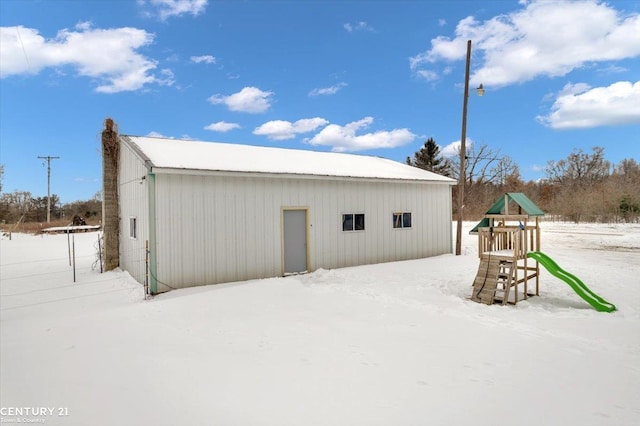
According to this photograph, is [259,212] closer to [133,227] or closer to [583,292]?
[133,227]

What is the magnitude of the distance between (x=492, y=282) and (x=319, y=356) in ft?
15.2

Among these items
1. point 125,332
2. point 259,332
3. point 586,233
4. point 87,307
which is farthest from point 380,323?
point 586,233

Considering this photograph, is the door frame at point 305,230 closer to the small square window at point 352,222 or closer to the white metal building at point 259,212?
the white metal building at point 259,212

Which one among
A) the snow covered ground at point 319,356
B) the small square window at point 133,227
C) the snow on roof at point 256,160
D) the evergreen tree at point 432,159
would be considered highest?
the evergreen tree at point 432,159

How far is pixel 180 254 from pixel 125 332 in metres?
3.19

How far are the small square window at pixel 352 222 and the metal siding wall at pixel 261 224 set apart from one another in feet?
0.52

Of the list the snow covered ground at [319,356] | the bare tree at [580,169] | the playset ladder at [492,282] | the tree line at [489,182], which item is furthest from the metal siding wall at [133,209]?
the bare tree at [580,169]

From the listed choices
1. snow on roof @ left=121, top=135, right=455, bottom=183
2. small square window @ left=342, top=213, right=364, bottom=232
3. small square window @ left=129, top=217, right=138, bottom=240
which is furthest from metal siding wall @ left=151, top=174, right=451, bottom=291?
small square window @ left=129, top=217, right=138, bottom=240

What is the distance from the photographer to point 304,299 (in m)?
7.56

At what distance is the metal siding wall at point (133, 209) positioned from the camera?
920 cm

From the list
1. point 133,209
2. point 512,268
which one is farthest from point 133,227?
point 512,268

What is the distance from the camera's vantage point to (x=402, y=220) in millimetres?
12703

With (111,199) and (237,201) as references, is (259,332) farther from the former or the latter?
(111,199)

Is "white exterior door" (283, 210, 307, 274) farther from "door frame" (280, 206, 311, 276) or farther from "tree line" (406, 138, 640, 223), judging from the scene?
"tree line" (406, 138, 640, 223)
